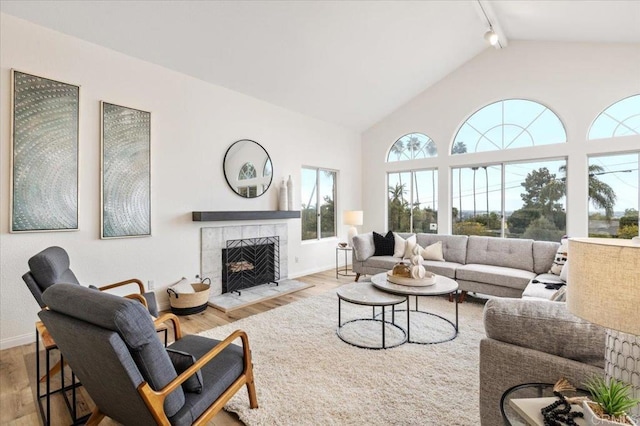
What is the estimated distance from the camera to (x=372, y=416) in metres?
1.87

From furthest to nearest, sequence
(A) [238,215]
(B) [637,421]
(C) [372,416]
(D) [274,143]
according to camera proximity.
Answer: (D) [274,143]
(A) [238,215]
(C) [372,416]
(B) [637,421]

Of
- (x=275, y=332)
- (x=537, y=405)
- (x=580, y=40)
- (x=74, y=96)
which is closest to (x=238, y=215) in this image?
(x=275, y=332)

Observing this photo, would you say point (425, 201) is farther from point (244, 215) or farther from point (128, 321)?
point (128, 321)

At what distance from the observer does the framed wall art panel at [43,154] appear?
2764mm

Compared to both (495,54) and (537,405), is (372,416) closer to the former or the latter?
(537,405)

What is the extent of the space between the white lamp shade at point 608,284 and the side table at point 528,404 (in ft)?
1.15

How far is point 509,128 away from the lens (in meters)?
5.18

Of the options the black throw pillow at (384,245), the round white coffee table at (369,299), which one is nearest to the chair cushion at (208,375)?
the round white coffee table at (369,299)

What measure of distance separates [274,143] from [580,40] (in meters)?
4.77

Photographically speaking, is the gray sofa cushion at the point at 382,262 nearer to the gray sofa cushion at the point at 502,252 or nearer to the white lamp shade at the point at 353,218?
the white lamp shade at the point at 353,218

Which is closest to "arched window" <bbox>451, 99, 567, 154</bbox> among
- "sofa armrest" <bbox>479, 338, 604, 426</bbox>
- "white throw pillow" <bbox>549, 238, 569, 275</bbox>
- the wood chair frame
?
"white throw pillow" <bbox>549, 238, 569, 275</bbox>

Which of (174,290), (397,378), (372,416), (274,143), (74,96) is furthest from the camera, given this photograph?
(274,143)

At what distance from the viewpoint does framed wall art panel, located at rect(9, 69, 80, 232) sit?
2.76m

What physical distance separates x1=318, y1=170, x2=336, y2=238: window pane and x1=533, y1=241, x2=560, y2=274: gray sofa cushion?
3.53 m
